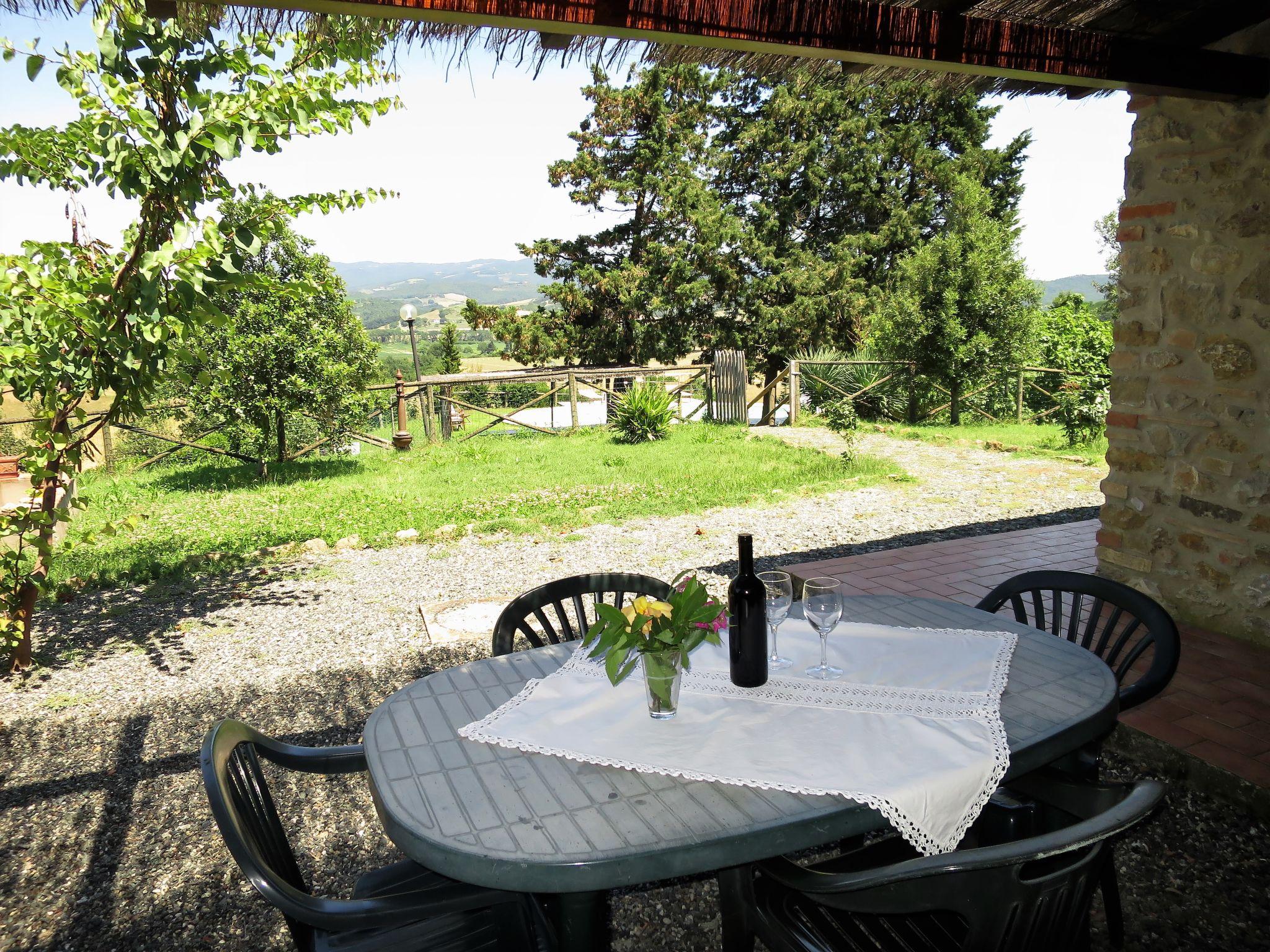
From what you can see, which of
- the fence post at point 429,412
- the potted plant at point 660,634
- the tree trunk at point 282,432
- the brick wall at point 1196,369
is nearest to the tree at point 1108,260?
the fence post at point 429,412

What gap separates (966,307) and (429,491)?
7.53 m

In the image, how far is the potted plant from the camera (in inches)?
56.8

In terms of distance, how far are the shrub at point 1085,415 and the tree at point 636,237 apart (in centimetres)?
1039

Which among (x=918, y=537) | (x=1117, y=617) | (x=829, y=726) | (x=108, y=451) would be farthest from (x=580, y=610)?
(x=108, y=451)

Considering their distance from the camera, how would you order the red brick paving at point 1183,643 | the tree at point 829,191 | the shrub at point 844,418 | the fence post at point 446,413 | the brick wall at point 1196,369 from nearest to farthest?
the red brick paving at point 1183,643, the brick wall at point 1196,369, the shrub at point 844,418, the fence post at point 446,413, the tree at point 829,191

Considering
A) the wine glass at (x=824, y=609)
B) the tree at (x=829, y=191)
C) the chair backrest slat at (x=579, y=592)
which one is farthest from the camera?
the tree at (x=829, y=191)

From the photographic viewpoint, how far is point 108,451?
29.7 feet

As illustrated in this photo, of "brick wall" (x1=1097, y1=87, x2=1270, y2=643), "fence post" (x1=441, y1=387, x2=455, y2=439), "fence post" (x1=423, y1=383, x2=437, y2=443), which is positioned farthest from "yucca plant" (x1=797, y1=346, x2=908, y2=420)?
"brick wall" (x1=1097, y1=87, x2=1270, y2=643)

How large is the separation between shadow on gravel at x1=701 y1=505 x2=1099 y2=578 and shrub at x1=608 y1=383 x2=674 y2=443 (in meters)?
4.88

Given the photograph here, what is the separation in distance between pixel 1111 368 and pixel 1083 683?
8.12 ft

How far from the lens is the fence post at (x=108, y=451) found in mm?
8898

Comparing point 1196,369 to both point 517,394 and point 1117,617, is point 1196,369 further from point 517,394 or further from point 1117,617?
point 517,394

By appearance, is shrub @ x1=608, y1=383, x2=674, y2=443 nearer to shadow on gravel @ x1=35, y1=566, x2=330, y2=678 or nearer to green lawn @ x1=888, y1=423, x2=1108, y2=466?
green lawn @ x1=888, y1=423, x2=1108, y2=466

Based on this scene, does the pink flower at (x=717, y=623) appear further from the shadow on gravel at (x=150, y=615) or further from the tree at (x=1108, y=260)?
the tree at (x=1108, y=260)
